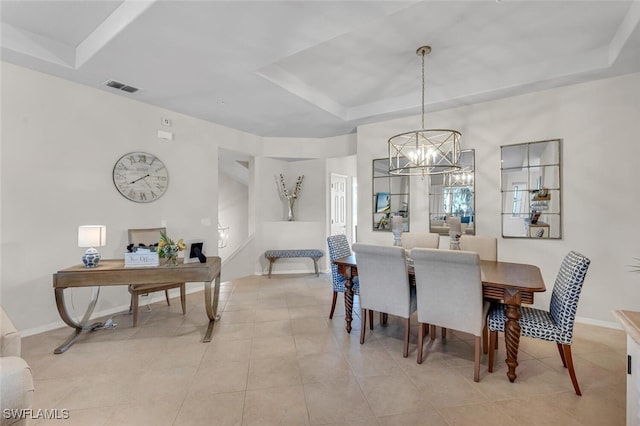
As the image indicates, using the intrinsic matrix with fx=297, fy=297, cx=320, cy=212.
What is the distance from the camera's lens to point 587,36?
9.44 feet

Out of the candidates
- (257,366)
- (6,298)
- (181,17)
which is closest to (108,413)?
(257,366)

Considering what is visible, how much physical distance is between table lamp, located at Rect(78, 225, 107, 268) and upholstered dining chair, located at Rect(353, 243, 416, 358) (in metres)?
2.52

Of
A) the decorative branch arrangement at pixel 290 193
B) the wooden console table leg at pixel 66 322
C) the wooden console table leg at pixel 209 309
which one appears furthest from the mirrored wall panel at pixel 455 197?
the wooden console table leg at pixel 66 322

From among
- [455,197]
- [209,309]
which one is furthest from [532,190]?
[209,309]

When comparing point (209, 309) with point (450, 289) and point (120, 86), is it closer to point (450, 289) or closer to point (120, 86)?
point (450, 289)

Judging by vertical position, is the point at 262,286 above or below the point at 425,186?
below

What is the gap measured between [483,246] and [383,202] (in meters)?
1.93

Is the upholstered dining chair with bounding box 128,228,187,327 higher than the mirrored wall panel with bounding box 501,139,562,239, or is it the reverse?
the mirrored wall panel with bounding box 501,139,562,239

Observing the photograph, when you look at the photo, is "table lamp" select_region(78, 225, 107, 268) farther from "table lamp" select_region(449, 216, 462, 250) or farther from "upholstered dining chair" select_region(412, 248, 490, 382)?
"table lamp" select_region(449, 216, 462, 250)

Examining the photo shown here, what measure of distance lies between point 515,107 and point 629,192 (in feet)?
5.07

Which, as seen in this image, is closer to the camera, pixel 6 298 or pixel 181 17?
pixel 181 17

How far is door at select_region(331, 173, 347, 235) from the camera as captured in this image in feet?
21.4

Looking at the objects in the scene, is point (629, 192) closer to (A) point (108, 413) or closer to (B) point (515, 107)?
(B) point (515, 107)

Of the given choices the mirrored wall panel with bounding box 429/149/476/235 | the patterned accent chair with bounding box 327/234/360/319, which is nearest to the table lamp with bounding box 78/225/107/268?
the patterned accent chair with bounding box 327/234/360/319
